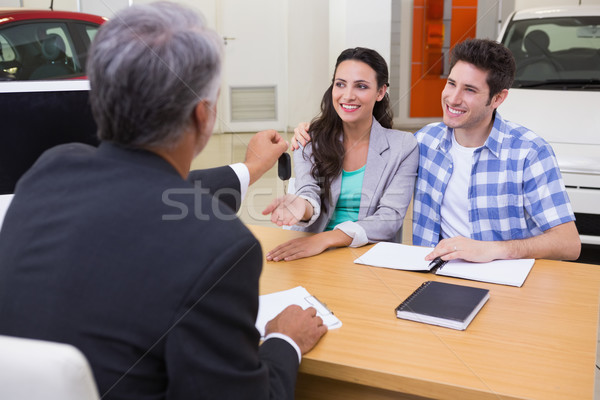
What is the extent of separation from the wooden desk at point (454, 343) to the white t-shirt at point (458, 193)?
536mm

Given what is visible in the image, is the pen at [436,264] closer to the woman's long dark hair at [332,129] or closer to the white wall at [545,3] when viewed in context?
the woman's long dark hair at [332,129]

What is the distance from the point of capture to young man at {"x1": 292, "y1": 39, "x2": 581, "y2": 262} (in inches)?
75.2

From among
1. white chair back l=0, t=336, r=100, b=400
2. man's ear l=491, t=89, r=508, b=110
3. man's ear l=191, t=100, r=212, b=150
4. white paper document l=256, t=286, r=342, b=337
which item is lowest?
white paper document l=256, t=286, r=342, b=337

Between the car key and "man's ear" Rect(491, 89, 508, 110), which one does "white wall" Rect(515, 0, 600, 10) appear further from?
the car key

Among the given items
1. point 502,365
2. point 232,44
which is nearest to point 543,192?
point 502,365

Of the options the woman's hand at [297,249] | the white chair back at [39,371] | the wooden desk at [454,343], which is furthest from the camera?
the woman's hand at [297,249]

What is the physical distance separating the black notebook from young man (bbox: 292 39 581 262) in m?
0.51

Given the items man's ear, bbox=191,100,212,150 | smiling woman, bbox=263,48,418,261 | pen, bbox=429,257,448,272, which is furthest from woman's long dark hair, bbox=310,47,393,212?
man's ear, bbox=191,100,212,150

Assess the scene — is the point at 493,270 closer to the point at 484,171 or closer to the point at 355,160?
the point at 484,171

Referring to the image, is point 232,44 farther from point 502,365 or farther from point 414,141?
point 502,365

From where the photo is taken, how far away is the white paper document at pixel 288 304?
1.29m

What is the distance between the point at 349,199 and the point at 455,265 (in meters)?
0.67

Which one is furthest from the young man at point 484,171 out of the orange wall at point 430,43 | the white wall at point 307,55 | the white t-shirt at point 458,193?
the orange wall at point 430,43

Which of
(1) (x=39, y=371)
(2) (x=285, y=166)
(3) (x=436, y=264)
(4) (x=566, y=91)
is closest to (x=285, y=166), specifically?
(2) (x=285, y=166)
